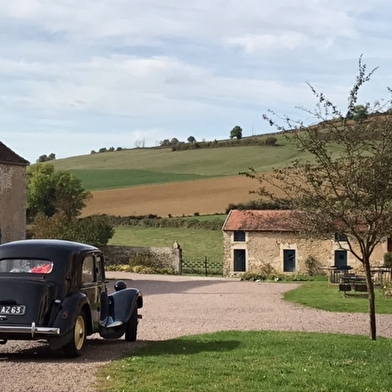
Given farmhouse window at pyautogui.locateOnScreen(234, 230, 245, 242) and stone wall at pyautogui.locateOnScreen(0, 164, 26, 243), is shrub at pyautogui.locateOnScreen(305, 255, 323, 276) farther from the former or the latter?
stone wall at pyautogui.locateOnScreen(0, 164, 26, 243)

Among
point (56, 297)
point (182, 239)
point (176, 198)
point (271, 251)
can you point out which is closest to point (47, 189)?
point (176, 198)

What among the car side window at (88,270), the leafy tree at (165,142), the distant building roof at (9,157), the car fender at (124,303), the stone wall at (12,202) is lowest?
the car fender at (124,303)

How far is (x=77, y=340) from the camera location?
11852 mm

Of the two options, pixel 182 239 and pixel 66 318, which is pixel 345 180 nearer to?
pixel 66 318

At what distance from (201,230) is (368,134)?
45308mm

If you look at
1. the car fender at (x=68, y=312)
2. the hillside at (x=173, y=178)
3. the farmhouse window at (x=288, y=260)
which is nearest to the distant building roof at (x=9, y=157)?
the farmhouse window at (x=288, y=260)

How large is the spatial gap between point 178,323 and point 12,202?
20.2 meters

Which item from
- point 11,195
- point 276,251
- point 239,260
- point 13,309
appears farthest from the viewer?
point 239,260

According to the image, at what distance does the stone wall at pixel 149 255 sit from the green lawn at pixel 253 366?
32388 mm

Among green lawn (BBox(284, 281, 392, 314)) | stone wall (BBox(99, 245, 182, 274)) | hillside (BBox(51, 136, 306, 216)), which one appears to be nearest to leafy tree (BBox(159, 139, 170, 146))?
hillside (BBox(51, 136, 306, 216))

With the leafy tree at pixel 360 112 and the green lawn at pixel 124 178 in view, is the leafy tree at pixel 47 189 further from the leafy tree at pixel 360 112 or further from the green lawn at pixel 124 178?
the leafy tree at pixel 360 112

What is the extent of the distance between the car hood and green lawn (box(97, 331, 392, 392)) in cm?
131

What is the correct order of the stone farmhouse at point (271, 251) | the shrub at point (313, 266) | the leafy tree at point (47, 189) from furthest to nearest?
the leafy tree at point (47, 189) → the shrub at point (313, 266) → the stone farmhouse at point (271, 251)

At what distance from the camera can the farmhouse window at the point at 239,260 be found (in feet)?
150
